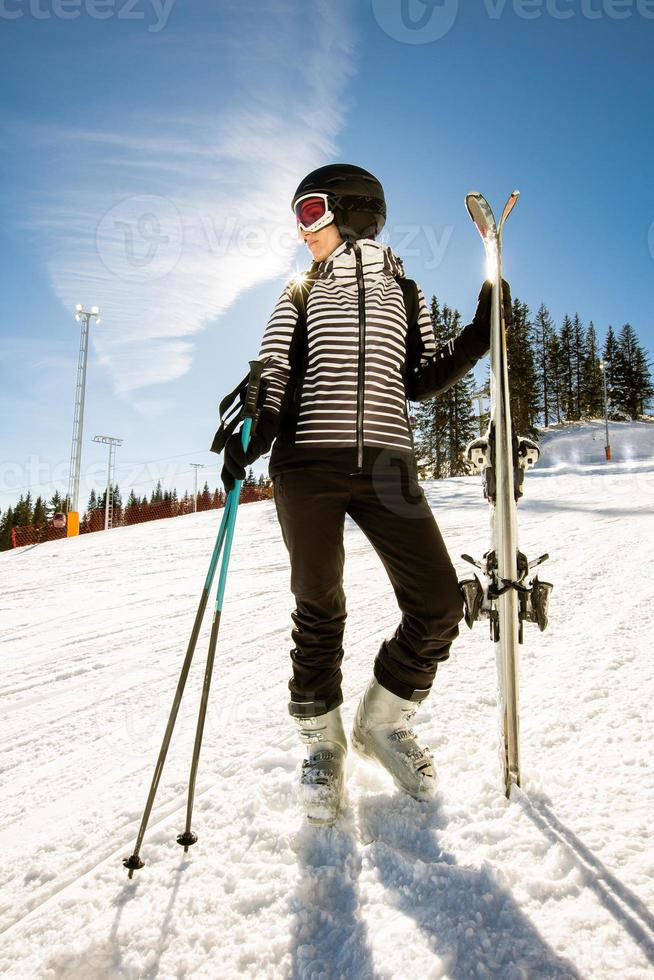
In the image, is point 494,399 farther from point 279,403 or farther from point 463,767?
point 463,767

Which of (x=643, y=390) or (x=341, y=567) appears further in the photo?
(x=643, y=390)

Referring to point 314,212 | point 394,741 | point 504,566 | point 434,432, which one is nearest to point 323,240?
point 314,212

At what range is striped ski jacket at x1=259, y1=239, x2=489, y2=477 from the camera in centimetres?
188

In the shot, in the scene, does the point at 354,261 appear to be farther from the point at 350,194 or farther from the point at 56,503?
the point at 56,503

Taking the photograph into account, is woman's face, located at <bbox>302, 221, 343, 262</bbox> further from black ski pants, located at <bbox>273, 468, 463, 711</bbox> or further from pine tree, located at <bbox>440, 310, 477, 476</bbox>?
pine tree, located at <bbox>440, 310, 477, 476</bbox>

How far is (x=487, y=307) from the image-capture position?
83.4 inches

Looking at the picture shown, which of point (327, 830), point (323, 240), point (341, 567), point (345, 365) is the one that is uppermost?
point (323, 240)

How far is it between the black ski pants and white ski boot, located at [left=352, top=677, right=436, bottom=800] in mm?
71

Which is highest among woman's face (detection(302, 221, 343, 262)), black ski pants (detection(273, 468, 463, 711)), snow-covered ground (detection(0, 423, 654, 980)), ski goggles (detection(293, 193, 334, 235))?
ski goggles (detection(293, 193, 334, 235))

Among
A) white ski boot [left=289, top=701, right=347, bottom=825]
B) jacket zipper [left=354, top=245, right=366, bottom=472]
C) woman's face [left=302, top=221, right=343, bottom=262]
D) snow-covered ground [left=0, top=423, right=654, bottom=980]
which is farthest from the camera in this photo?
woman's face [left=302, top=221, right=343, bottom=262]

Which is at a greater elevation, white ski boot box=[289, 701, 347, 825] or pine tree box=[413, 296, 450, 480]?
pine tree box=[413, 296, 450, 480]

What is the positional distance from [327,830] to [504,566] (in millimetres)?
1027

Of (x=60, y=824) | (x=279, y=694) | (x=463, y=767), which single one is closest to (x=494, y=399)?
(x=463, y=767)

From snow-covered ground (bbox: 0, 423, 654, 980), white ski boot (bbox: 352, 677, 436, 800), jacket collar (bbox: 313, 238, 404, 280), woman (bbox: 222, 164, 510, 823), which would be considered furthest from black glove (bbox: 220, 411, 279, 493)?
snow-covered ground (bbox: 0, 423, 654, 980)
